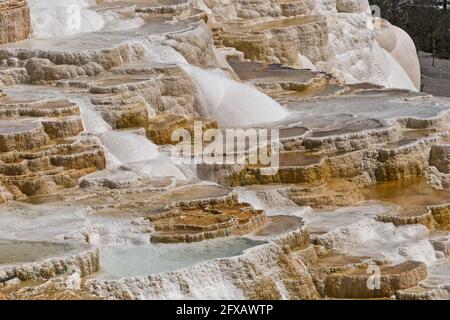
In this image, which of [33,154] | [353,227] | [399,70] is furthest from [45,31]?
[399,70]

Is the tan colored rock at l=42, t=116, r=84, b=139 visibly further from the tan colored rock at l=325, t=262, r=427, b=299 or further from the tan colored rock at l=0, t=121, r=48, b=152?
the tan colored rock at l=325, t=262, r=427, b=299

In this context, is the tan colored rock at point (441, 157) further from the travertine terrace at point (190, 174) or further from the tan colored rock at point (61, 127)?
the tan colored rock at point (61, 127)

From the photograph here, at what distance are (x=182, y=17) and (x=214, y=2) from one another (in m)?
3.65

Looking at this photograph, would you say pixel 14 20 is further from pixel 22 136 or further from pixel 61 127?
pixel 22 136

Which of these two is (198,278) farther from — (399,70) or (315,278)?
(399,70)

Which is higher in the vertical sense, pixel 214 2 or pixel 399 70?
pixel 214 2

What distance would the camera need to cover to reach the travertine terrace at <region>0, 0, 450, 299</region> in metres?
14.9

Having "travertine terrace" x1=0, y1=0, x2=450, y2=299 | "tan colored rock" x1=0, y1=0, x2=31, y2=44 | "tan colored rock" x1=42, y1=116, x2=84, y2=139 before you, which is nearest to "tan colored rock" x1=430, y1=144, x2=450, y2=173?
"travertine terrace" x1=0, y1=0, x2=450, y2=299

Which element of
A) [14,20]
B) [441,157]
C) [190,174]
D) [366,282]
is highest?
[14,20]

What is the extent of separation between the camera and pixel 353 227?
55.0 ft

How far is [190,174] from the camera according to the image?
18.0 meters

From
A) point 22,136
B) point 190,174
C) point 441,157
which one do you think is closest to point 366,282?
point 190,174

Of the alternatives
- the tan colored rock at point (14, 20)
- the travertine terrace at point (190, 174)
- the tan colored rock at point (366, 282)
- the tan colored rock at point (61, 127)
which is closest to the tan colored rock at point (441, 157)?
the travertine terrace at point (190, 174)
